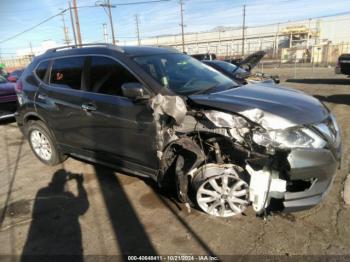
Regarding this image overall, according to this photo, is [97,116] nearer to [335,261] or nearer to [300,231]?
[300,231]

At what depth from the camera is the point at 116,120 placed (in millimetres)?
3648

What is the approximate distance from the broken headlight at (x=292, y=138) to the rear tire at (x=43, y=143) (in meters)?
3.40

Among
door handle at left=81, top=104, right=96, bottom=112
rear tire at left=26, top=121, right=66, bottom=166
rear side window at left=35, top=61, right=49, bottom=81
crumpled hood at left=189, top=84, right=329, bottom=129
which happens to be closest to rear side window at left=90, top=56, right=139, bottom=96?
door handle at left=81, top=104, right=96, bottom=112

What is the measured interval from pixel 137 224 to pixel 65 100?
206cm

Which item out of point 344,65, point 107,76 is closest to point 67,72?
point 107,76

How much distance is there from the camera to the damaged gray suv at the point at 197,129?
113 inches

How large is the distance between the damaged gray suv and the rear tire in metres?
0.63

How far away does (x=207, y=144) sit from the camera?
10.8 ft

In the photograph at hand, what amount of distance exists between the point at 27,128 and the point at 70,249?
3001 millimetres

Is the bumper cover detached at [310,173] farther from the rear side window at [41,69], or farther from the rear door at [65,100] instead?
the rear side window at [41,69]

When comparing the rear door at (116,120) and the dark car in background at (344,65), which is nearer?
the rear door at (116,120)

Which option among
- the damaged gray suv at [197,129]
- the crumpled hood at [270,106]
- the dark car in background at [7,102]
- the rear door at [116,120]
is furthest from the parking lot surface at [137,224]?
the dark car in background at [7,102]

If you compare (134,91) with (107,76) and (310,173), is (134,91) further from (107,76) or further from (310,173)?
(310,173)

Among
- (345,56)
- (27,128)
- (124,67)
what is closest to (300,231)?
(124,67)
